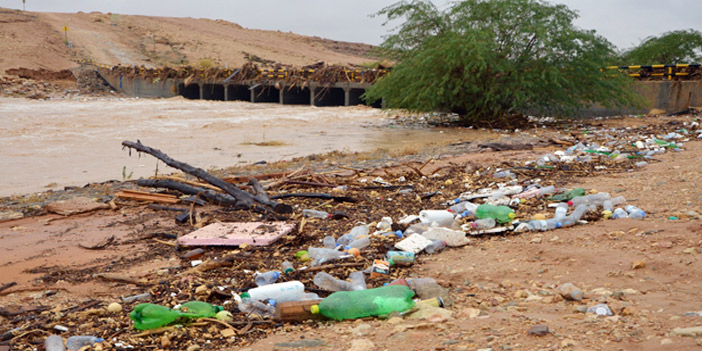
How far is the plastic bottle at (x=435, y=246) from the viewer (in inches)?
Result: 160

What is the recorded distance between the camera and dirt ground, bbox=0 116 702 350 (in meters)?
2.52

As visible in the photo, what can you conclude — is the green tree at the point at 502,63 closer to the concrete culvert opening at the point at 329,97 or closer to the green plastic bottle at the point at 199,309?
the green plastic bottle at the point at 199,309

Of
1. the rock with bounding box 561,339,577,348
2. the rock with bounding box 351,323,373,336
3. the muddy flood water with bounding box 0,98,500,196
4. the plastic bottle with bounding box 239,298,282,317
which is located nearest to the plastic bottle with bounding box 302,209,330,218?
the plastic bottle with bounding box 239,298,282,317

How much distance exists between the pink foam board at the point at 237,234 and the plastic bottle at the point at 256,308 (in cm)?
124

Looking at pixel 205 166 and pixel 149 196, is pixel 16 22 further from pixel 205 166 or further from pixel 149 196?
pixel 149 196

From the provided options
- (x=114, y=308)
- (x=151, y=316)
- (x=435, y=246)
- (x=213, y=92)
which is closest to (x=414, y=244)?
(x=435, y=246)

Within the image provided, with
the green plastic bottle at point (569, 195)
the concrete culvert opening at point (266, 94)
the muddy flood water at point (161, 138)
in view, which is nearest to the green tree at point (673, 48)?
the muddy flood water at point (161, 138)

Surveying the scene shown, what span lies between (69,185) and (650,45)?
2544 cm

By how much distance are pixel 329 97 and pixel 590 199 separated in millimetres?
27263

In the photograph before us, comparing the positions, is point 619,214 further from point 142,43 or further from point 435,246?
point 142,43

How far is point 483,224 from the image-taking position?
450 centimetres

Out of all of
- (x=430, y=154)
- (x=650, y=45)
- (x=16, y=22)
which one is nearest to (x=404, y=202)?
(x=430, y=154)

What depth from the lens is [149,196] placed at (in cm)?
649

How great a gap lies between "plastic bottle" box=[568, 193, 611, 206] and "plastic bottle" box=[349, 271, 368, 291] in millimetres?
2274
